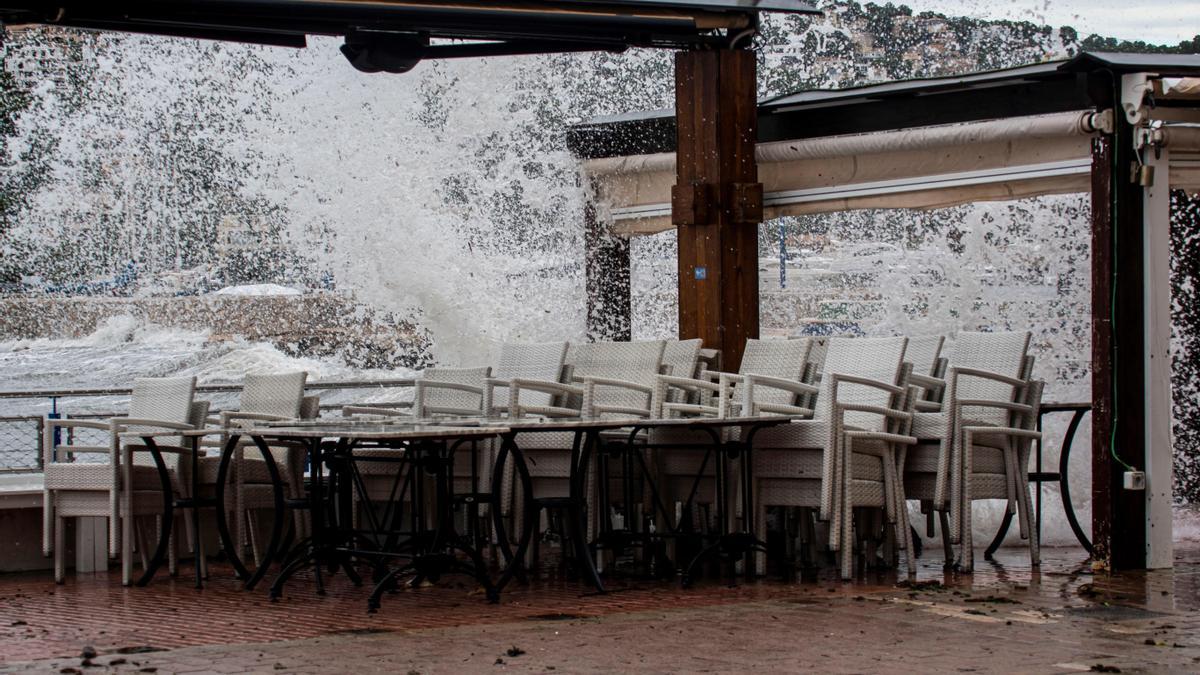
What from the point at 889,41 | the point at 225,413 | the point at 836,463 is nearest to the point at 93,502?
the point at 225,413

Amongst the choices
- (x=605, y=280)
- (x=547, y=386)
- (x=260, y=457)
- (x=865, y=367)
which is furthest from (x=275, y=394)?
(x=605, y=280)

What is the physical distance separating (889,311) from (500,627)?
791 centimetres

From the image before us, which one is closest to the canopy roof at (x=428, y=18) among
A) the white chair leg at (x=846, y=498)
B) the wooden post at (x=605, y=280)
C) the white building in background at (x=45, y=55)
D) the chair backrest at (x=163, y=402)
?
the wooden post at (x=605, y=280)

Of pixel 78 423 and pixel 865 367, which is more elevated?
pixel 865 367

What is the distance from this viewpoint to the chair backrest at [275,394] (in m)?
8.56

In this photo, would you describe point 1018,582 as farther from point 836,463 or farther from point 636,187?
point 636,187

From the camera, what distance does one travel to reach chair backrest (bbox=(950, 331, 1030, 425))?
7871mm

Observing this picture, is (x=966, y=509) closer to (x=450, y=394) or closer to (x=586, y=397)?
(x=586, y=397)

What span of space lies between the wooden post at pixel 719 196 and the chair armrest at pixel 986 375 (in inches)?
90.4

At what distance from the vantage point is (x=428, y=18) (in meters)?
9.41

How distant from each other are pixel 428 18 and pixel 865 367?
3.27 m

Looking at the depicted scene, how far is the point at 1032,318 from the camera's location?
13805 mm

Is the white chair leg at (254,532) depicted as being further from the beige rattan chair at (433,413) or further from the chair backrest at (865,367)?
the chair backrest at (865,367)

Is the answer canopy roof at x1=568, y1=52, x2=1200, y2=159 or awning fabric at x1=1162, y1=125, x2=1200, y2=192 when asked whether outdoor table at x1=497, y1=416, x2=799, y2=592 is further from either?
canopy roof at x1=568, y1=52, x2=1200, y2=159
